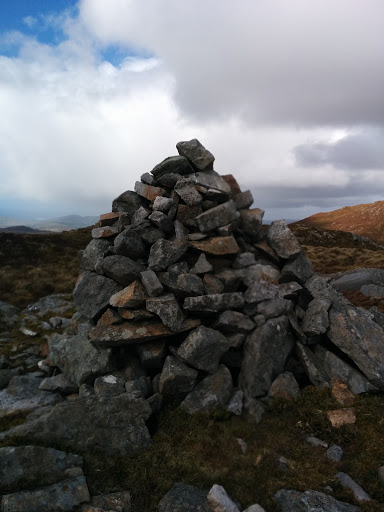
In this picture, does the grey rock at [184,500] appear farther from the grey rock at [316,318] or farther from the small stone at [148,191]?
the small stone at [148,191]

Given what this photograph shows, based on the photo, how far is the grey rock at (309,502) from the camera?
333 inches

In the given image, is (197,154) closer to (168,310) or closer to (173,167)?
(173,167)

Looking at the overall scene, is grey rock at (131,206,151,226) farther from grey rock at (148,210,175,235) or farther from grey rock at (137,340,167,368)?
grey rock at (137,340,167,368)

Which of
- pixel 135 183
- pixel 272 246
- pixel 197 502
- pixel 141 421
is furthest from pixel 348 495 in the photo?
pixel 135 183

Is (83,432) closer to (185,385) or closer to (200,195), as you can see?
(185,385)

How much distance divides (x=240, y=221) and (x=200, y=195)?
9.32ft

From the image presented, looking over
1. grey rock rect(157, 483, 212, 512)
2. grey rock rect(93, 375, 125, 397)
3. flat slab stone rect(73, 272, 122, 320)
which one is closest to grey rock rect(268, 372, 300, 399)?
grey rock rect(157, 483, 212, 512)

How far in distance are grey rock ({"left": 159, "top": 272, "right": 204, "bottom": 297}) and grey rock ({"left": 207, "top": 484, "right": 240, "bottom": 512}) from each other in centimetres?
732

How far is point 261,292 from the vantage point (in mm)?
15586

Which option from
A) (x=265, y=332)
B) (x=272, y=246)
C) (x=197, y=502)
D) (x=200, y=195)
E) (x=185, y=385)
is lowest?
(x=197, y=502)

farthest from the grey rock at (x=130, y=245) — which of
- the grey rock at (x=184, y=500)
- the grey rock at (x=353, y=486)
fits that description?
the grey rock at (x=353, y=486)

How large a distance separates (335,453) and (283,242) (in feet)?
32.7

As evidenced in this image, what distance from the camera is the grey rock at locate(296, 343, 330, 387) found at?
45.1 ft

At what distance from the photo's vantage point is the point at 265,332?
46.2 ft
